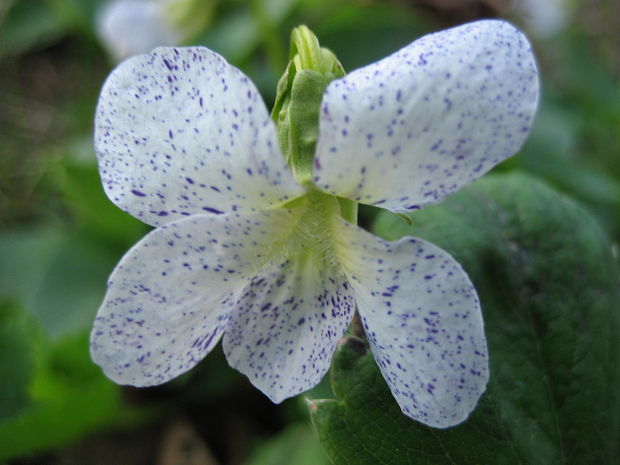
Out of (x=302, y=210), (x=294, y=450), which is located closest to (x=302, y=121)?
(x=302, y=210)

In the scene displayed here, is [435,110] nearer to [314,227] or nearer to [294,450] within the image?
[314,227]

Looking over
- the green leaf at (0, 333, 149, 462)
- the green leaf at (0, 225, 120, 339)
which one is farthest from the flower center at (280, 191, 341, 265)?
the green leaf at (0, 225, 120, 339)

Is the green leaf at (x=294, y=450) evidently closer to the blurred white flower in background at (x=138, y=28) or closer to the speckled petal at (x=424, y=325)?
the speckled petal at (x=424, y=325)

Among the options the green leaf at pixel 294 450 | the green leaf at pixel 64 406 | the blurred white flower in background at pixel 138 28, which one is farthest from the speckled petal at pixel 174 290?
the blurred white flower in background at pixel 138 28

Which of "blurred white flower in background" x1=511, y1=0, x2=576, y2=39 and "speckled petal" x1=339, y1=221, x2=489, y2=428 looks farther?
"blurred white flower in background" x1=511, y1=0, x2=576, y2=39

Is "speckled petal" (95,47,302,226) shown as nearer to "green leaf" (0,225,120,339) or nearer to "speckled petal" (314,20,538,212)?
"speckled petal" (314,20,538,212)

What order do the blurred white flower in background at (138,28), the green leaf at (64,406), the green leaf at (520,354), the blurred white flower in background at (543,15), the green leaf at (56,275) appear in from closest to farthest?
the green leaf at (520,354) → the green leaf at (64,406) → the green leaf at (56,275) → the blurred white flower in background at (138,28) → the blurred white flower in background at (543,15)
